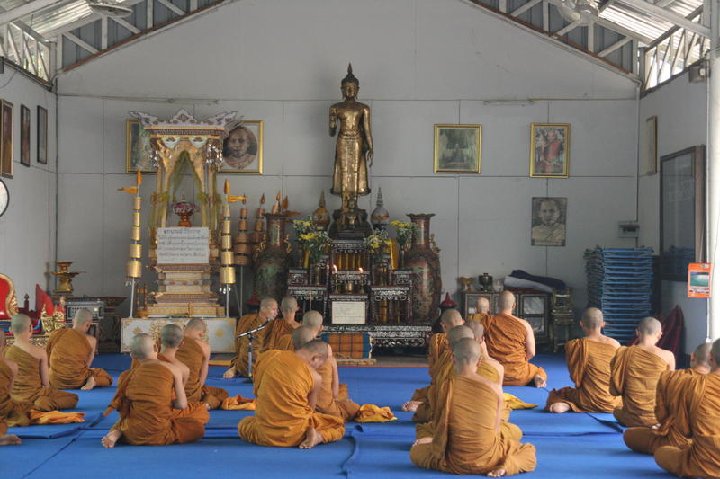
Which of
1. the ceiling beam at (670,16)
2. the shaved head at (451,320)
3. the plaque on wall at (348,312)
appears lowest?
the plaque on wall at (348,312)

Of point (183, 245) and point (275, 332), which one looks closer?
point (275, 332)

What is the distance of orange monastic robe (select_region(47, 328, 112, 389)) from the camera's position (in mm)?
9547

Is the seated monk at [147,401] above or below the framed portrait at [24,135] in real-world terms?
below

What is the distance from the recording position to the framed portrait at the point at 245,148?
14500 mm

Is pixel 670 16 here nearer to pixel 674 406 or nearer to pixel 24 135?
pixel 674 406

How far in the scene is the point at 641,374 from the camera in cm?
751

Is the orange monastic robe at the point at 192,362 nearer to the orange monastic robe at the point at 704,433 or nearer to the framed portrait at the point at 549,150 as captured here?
the orange monastic robe at the point at 704,433

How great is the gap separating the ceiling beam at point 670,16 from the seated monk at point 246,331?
18.2 feet

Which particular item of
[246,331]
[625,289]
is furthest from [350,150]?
[246,331]

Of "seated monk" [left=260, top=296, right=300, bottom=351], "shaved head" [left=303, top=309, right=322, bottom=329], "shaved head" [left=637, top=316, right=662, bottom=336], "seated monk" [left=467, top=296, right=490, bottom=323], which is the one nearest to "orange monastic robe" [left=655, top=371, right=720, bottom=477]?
"shaved head" [left=637, top=316, right=662, bottom=336]

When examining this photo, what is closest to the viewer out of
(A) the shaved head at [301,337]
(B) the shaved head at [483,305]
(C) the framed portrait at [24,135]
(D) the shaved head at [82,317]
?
(A) the shaved head at [301,337]

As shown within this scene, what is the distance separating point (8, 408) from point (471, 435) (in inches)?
145

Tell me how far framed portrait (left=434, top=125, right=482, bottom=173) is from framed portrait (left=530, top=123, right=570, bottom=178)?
804 millimetres

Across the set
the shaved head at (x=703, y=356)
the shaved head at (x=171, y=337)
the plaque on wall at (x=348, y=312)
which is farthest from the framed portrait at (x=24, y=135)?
the shaved head at (x=703, y=356)
